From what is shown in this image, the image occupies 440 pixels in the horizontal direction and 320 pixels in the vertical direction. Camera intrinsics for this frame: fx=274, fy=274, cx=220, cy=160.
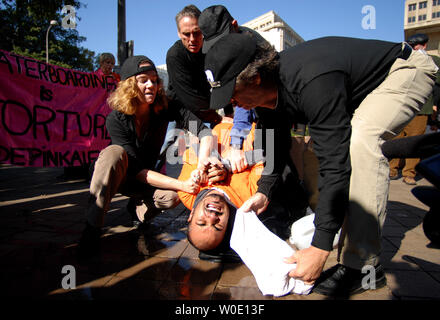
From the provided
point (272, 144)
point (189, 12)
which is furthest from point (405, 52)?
point (189, 12)

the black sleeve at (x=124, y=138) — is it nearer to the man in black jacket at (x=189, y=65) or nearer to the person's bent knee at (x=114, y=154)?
the person's bent knee at (x=114, y=154)

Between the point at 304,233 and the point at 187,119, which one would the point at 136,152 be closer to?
the point at 187,119

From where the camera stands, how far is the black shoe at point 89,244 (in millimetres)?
2098

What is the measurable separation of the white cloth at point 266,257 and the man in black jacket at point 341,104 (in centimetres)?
10

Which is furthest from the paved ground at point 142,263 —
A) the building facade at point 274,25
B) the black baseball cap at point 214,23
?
the building facade at point 274,25

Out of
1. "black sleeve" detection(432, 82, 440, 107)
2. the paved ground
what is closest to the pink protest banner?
the paved ground

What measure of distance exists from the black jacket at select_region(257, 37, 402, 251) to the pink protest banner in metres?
3.44

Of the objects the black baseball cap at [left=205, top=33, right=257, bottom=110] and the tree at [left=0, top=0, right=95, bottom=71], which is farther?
the tree at [left=0, top=0, right=95, bottom=71]

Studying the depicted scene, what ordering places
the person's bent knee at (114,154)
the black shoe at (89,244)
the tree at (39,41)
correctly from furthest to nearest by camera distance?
the tree at (39,41)
the person's bent knee at (114,154)
the black shoe at (89,244)

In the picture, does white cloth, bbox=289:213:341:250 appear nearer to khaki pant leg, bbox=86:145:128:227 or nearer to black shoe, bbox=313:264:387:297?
black shoe, bbox=313:264:387:297

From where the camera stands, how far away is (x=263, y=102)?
5.19 feet

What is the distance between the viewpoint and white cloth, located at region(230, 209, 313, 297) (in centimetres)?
155

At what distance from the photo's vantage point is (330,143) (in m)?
1.28

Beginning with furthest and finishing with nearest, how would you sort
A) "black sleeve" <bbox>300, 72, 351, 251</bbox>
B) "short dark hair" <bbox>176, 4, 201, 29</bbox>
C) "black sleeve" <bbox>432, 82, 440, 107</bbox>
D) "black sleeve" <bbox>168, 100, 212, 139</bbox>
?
1. "black sleeve" <bbox>432, 82, 440, 107</bbox>
2. "short dark hair" <bbox>176, 4, 201, 29</bbox>
3. "black sleeve" <bbox>168, 100, 212, 139</bbox>
4. "black sleeve" <bbox>300, 72, 351, 251</bbox>
